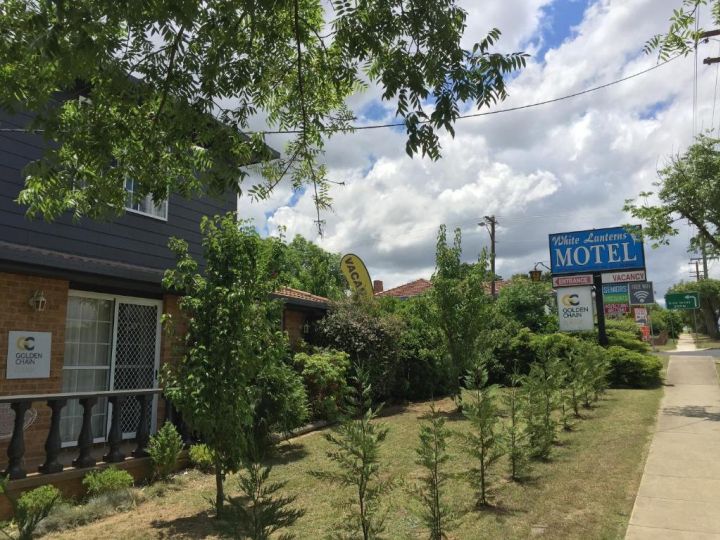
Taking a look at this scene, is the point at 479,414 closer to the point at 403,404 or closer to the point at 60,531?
the point at 60,531

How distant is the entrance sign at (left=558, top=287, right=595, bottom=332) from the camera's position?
18391 mm

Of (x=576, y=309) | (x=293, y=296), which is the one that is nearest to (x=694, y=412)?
(x=576, y=309)

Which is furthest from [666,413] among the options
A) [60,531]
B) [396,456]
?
[60,531]

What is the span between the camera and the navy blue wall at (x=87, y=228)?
8.42 metres

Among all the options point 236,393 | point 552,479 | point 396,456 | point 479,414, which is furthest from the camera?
point 396,456

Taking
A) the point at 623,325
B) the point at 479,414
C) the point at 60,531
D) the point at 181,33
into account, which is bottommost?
the point at 60,531

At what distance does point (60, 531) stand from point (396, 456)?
14.7 feet

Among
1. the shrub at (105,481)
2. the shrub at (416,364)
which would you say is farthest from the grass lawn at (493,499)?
the shrub at (416,364)

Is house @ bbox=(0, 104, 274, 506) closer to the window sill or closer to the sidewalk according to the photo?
the window sill

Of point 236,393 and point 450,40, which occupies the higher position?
point 450,40

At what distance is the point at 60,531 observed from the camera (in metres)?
5.71

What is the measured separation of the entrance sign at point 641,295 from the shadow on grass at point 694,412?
2501cm

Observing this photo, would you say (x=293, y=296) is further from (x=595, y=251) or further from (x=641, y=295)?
(x=641, y=295)

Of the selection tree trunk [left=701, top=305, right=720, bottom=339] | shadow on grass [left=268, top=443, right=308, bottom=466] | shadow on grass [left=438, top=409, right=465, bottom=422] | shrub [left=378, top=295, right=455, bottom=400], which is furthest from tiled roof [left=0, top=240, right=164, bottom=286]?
tree trunk [left=701, top=305, right=720, bottom=339]
